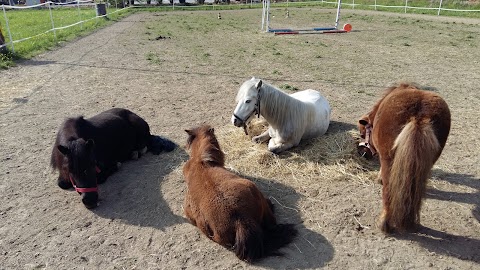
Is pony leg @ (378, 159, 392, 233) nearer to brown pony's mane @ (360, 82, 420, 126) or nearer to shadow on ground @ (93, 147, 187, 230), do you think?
brown pony's mane @ (360, 82, 420, 126)

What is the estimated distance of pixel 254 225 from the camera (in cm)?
323

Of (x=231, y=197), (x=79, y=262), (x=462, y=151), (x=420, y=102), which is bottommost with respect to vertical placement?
(x=79, y=262)

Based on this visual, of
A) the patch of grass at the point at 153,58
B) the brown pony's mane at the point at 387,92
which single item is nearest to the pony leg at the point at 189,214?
the brown pony's mane at the point at 387,92

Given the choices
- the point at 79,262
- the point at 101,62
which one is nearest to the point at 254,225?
the point at 79,262

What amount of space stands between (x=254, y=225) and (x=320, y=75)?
296 inches

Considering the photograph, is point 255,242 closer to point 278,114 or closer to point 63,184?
point 278,114

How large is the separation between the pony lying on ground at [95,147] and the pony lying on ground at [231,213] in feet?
4.03

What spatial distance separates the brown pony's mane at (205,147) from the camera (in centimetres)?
386

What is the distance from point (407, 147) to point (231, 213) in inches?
68.6

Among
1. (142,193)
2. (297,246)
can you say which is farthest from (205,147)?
(297,246)

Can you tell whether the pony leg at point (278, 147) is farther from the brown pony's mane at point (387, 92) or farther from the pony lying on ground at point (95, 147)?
the pony lying on ground at point (95, 147)

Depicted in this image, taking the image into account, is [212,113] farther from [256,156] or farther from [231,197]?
[231,197]

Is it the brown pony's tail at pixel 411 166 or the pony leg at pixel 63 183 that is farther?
the pony leg at pixel 63 183

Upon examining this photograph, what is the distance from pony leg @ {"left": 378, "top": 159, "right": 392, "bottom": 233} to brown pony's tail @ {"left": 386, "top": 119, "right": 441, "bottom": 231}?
0.32 feet
